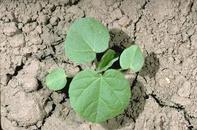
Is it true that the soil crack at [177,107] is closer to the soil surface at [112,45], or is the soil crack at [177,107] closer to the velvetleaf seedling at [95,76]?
the soil surface at [112,45]

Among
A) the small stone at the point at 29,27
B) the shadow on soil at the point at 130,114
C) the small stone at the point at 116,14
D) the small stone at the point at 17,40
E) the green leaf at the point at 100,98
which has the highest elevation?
the small stone at the point at 116,14


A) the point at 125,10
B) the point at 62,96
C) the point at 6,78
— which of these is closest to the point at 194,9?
the point at 125,10

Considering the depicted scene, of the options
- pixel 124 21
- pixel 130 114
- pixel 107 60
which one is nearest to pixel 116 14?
pixel 124 21

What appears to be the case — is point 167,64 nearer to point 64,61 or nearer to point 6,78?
point 64,61

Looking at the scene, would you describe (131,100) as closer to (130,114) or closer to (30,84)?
(130,114)

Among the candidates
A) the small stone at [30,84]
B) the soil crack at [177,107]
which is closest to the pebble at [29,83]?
the small stone at [30,84]
